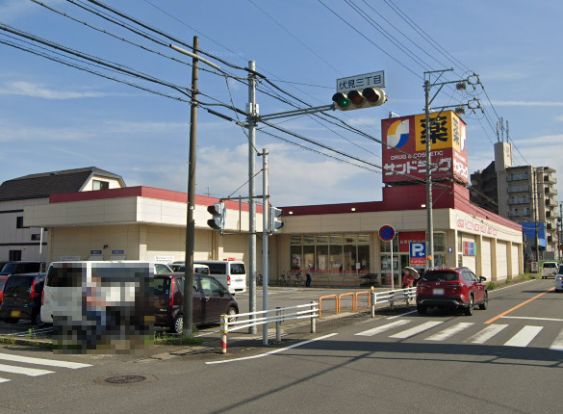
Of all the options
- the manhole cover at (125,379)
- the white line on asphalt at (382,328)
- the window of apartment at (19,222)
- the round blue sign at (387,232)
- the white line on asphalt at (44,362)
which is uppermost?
the window of apartment at (19,222)

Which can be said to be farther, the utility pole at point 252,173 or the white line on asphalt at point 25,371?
Result: the utility pole at point 252,173

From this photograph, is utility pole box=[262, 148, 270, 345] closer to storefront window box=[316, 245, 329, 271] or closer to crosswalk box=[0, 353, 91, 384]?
crosswalk box=[0, 353, 91, 384]

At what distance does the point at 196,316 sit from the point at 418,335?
5.82 meters

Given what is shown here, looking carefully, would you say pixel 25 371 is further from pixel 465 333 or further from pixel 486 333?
pixel 486 333

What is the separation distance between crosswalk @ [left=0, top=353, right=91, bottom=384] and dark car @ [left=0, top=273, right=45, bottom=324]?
182 inches

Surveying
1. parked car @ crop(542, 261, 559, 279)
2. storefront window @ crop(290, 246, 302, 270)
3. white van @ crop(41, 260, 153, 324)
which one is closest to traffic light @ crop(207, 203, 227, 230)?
white van @ crop(41, 260, 153, 324)

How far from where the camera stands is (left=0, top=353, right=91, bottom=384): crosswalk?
29.7 ft

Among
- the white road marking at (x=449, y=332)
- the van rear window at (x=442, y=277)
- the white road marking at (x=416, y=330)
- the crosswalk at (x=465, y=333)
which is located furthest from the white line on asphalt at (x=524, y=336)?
the van rear window at (x=442, y=277)

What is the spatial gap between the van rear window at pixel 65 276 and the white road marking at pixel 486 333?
9.13 metres

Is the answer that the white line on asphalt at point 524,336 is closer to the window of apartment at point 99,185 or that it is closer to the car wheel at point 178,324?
the car wheel at point 178,324

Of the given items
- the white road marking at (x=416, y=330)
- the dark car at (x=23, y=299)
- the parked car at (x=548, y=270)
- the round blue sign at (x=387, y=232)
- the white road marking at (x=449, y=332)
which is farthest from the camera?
the parked car at (x=548, y=270)

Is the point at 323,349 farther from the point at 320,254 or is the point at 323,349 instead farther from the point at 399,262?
the point at 320,254

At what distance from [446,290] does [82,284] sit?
1178 cm

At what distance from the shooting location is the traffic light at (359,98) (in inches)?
477
